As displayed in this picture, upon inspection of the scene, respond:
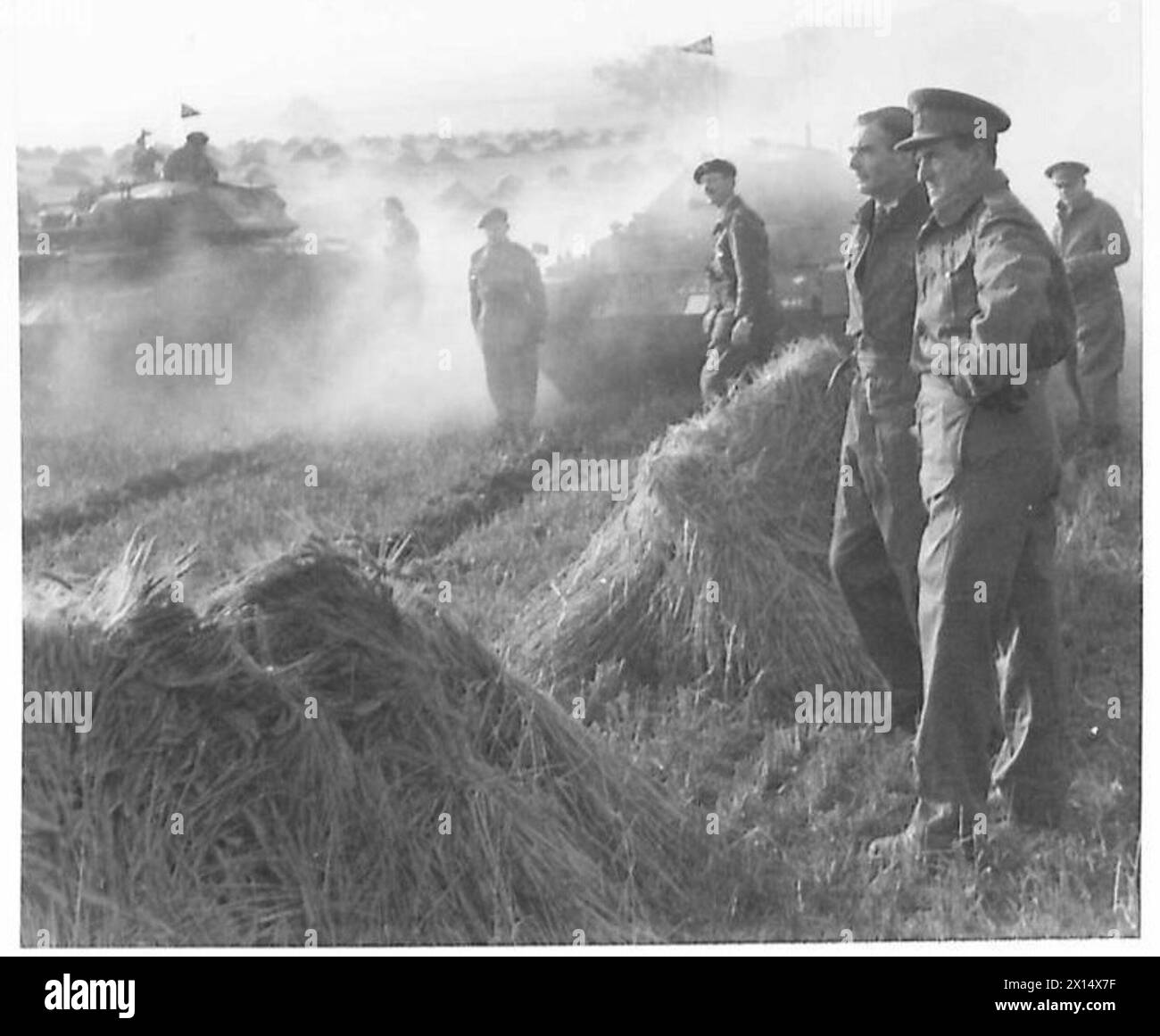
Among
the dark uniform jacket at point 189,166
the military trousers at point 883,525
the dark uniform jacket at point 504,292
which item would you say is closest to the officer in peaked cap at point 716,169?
the dark uniform jacket at point 504,292

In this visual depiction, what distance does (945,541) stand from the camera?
609 centimetres

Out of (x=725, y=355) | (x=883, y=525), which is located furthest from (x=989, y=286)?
(x=725, y=355)

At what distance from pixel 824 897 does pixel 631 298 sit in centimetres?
227

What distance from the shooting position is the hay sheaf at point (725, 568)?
692 centimetres

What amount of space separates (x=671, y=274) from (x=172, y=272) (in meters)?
1.71

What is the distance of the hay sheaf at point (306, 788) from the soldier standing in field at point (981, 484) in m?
0.89

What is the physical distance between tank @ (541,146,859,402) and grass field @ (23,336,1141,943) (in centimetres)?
16

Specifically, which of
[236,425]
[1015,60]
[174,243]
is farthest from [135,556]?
[1015,60]

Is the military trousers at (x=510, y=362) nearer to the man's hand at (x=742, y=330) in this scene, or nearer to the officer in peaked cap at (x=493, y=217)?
the officer in peaked cap at (x=493, y=217)

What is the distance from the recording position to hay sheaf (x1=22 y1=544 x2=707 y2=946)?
5617mm

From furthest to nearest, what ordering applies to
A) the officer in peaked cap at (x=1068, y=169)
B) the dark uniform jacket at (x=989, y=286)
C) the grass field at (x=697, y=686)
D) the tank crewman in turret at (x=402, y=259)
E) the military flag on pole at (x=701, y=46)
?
the tank crewman in turret at (x=402, y=259)
the officer in peaked cap at (x=1068, y=169)
the military flag on pole at (x=701, y=46)
the grass field at (x=697, y=686)
the dark uniform jacket at (x=989, y=286)

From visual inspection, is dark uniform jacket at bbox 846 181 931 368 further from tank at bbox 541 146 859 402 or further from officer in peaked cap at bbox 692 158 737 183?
officer in peaked cap at bbox 692 158 737 183

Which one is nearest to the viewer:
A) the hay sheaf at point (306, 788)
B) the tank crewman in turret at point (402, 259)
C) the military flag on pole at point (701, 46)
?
the hay sheaf at point (306, 788)

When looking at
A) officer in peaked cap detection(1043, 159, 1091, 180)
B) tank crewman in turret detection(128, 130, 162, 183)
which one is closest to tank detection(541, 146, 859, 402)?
officer in peaked cap detection(1043, 159, 1091, 180)
